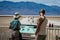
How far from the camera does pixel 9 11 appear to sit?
10.6 m

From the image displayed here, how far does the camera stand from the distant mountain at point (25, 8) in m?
10.6

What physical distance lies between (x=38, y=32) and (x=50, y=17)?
3247mm

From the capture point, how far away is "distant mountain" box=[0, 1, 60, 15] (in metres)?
10.6

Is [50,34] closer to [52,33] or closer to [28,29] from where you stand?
[52,33]

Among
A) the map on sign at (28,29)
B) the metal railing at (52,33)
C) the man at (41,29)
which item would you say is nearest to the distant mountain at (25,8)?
the metal railing at (52,33)

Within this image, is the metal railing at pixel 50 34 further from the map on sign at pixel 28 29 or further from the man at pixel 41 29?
the man at pixel 41 29

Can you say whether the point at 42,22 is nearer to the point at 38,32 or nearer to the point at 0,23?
the point at 38,32

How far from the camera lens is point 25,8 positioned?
1066 cm

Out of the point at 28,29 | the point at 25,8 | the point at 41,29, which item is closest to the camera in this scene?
the point at 41,29

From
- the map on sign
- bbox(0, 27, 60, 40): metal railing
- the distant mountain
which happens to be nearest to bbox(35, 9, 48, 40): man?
the map on sign

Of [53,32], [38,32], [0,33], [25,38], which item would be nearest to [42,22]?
[38,32]

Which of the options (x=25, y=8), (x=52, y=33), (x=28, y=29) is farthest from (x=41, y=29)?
(x=25, y=8)

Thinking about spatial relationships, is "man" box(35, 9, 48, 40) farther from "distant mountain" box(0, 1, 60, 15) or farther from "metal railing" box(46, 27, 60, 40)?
"distant mountain" box(0, 1, 60, 15)

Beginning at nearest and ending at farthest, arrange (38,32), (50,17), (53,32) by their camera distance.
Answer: (38,32), (53,32), (50,17)
